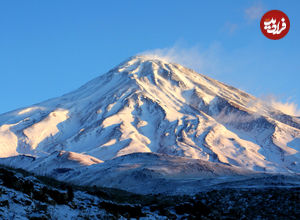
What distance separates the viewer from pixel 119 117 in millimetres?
161750

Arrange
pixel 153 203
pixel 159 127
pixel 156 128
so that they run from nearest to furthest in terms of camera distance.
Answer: pixel 153 203 → pixel 159 127 → pixel 156 128

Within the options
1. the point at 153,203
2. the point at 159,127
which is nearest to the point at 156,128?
the point at 159,127

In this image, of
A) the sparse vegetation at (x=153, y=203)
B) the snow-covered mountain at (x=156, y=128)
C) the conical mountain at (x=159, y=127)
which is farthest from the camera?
the conical mountain at (x=159, y=127)

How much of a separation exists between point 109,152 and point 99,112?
40275mm

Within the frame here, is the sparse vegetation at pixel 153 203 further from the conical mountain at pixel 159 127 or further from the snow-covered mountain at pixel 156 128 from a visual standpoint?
the conical mountain at pixel 159 127

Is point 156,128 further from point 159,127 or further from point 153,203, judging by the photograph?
point 153,203

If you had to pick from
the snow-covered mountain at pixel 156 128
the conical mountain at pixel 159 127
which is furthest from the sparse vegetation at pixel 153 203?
the conical mountain at pixel 159 127

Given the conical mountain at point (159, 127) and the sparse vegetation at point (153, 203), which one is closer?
the sparse vegetation at point (153, 203)

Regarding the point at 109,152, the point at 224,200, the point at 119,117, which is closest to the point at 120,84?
the point at 119,117

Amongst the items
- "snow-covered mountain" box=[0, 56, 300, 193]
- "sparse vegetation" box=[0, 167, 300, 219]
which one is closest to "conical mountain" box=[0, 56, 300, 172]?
"snow-covered mountain" box=[0, 56, 300, 193]

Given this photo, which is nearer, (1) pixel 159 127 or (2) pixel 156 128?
(1) pixel 159 127

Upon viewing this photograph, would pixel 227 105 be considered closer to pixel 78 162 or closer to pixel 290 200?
pixel 78 162

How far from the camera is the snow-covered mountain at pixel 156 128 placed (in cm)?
13362

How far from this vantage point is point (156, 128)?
516ft
